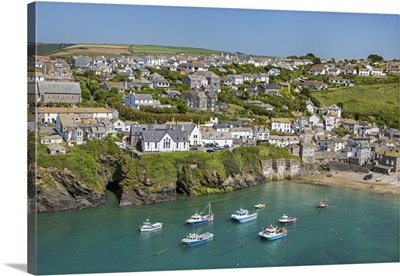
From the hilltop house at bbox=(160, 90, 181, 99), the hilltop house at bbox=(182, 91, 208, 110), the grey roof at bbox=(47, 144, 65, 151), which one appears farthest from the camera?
the hilltop house at bbox=(160, 90, 181, 99)

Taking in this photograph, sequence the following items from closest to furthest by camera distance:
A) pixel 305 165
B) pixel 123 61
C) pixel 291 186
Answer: pixel 291 186 → pixel 305 165 → pixel 123 61

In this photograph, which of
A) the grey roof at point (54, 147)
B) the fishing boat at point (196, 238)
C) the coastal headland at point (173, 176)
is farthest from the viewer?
the grey roof at point (54, 147)

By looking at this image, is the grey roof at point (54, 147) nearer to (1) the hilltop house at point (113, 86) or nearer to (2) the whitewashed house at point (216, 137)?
(2) the whitewashed house at point (216, 137)

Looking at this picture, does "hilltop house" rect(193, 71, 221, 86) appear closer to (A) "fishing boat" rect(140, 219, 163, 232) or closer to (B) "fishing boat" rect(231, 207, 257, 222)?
(B) "fishing boat" rect(231, 207, 257, 222)

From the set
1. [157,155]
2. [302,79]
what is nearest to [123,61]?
[302,79]

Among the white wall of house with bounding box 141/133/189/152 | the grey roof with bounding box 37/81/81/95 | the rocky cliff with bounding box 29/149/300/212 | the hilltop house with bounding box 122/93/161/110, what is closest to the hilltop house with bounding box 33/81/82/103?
the grey roof with bounding box 37/81/81/95

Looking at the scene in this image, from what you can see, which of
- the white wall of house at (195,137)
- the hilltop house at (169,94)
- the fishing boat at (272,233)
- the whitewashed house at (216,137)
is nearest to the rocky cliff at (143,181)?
the whitewashed house at (216,137)

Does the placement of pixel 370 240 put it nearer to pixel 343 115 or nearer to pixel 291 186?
pixel 291 186
